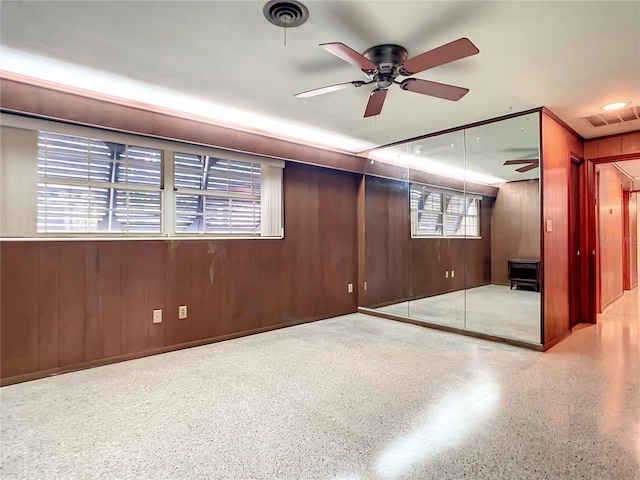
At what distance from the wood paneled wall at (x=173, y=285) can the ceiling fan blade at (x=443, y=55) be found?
2.45 metres

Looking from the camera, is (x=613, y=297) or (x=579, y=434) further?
(x=613, y=297)

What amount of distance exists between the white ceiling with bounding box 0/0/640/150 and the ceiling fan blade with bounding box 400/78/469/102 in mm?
204

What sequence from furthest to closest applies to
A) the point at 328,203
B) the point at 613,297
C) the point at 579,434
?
the point at 613,297 < the point at 328,203 < the point at 579,434

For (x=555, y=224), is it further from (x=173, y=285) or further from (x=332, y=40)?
(x=173, y=285)

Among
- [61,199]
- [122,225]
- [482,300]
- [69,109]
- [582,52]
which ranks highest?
[582,52]

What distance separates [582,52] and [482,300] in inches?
108

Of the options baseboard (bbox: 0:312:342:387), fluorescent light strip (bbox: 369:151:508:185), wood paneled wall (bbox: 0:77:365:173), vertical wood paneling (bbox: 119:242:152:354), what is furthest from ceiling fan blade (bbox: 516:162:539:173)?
vertical wood paneling (bbox: 119:242:152:354)

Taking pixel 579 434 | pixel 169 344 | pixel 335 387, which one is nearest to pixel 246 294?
pixel 169 344

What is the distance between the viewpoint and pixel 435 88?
2.43 metres

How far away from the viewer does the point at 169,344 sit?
3.49 meters

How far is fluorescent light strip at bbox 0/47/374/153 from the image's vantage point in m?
2.50

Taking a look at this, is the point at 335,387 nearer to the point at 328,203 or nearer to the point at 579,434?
the point at 579,434

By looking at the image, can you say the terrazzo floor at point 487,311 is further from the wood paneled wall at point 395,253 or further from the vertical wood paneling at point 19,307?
the vertical wood paneling at point 19,307

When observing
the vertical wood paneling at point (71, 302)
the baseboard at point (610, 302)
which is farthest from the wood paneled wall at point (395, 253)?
the vertical wood paneling at point (71, 302)
